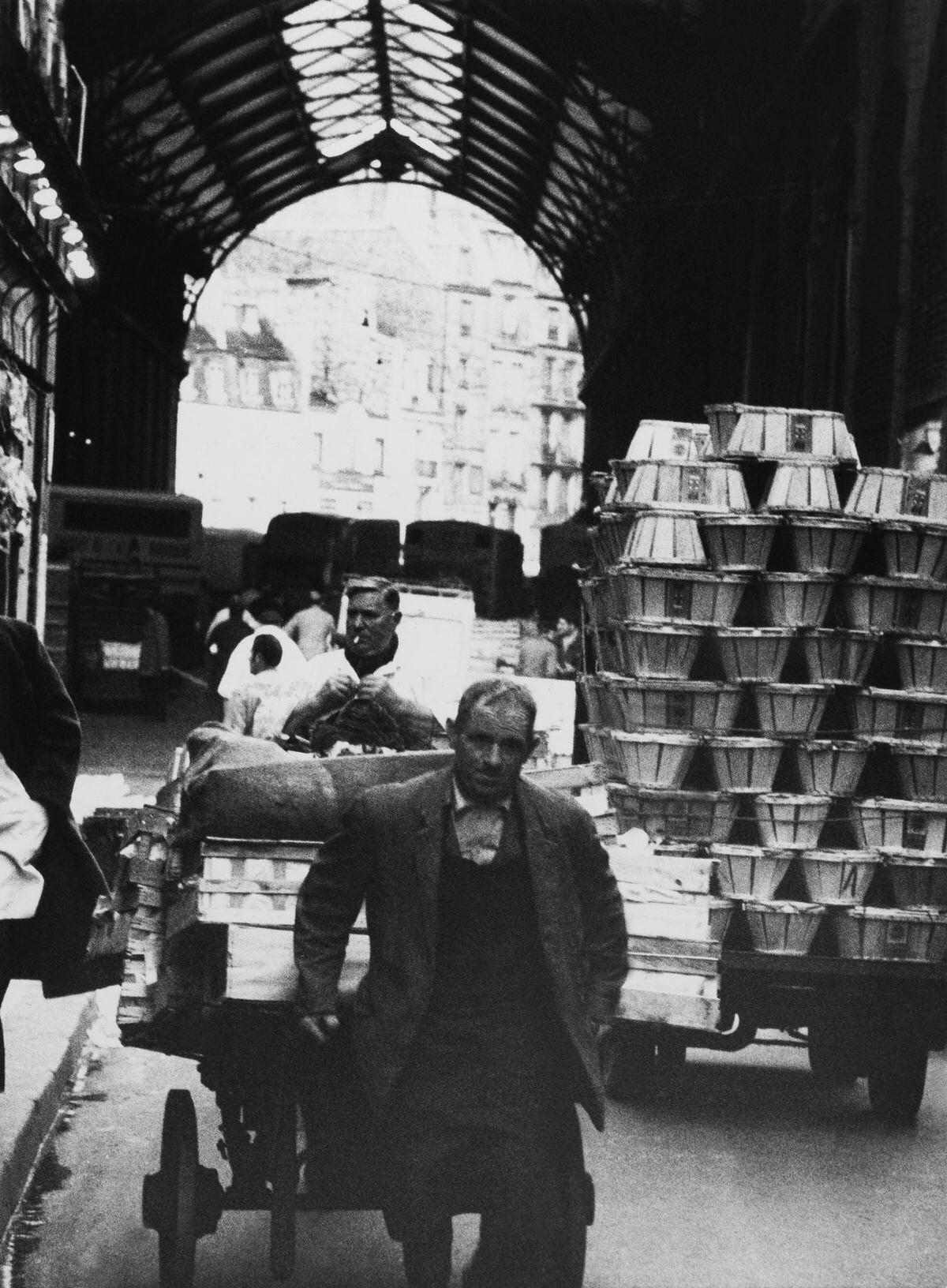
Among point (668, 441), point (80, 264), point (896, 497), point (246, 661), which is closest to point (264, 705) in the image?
point (668, 441)

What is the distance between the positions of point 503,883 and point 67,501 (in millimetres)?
38917

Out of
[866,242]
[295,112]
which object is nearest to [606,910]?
[866,242]

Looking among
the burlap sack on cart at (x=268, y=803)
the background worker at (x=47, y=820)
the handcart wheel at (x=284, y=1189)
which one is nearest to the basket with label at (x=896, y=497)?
the burlap sack on cart at (x=268, y=803)

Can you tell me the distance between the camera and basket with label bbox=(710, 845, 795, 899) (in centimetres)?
785

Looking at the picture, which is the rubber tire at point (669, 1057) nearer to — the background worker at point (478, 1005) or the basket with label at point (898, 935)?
the basket with label at point (898, 935)

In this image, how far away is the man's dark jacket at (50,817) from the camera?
5699 mm

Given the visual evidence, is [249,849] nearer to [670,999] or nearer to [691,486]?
[670,999]

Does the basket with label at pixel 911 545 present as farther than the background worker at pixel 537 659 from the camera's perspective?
No

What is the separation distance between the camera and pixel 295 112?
48094 millimetres

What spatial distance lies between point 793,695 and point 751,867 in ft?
2.08

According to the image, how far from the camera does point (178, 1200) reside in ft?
17.9

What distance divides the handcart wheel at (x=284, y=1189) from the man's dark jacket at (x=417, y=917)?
0.50m

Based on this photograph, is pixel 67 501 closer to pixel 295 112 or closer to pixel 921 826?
pixel 295 112

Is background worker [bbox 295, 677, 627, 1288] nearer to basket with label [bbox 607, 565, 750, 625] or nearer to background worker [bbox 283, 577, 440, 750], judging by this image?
background worker [bbox 283, 577, 440, 750]
